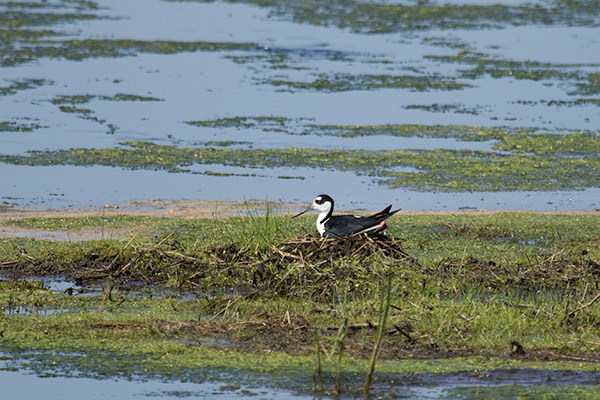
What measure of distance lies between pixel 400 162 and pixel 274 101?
479cm

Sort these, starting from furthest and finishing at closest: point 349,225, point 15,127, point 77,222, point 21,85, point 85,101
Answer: point 21,85 < point 85,101 < point 15,127 < point 77,222 < point 349,225

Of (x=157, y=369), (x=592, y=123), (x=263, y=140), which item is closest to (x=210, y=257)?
(x=157, y=369)

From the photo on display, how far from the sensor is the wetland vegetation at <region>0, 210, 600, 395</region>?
7168 millimetres

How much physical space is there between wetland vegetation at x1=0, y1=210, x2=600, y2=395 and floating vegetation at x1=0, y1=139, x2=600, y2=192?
2736 millimetres

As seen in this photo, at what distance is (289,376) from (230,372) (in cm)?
37

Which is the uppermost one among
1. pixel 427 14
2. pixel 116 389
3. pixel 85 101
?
pixel 427 14

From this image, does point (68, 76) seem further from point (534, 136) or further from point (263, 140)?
point (534, 136)

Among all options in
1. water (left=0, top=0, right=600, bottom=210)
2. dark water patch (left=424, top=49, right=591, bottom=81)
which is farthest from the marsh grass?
dark water patch (left=424, top=49, right=591, bottom=81)

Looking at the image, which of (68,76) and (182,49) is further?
(182,49)

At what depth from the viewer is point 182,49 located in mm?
24734

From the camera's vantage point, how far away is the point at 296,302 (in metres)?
8.67

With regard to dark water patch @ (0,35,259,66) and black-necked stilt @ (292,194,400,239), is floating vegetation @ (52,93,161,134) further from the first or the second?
black-necked stilt @ (292,194,400,239)

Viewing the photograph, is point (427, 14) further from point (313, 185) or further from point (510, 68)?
point (313, 185)

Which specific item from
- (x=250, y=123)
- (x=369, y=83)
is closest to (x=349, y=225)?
(x=250, y=123)
